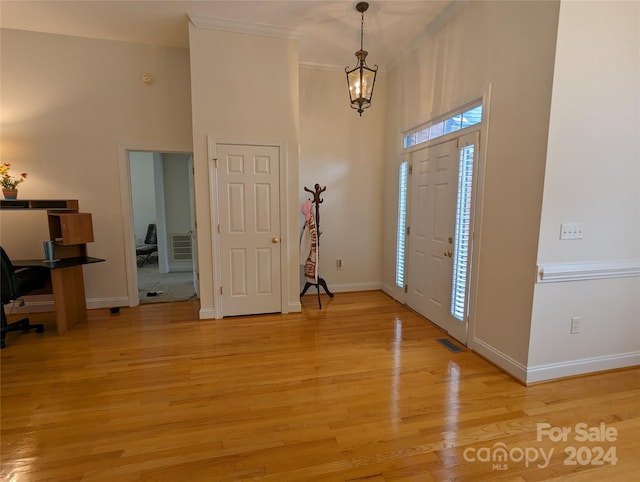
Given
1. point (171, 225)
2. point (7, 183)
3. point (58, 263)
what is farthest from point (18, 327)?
point (171, 225)

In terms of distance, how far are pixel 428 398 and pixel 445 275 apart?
145 cm

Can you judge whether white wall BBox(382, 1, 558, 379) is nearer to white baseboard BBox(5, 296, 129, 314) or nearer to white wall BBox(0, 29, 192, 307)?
white wall BBox(0, 29, 192, 307)

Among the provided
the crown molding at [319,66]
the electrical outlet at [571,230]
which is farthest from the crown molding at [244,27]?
the electrical outlet at [571,230]

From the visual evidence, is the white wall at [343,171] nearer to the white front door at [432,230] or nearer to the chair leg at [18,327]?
the white front door at [432,230]

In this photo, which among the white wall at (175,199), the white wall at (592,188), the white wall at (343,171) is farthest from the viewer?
the white wall at (175,199)

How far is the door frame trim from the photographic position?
346cm

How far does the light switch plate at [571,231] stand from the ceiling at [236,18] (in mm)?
2375

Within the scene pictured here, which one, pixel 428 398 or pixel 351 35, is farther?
pixel 351 35

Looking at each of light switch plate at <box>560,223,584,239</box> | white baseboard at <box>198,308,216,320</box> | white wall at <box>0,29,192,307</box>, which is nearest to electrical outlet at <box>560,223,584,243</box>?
light switch plate at <box>560,223,584,239</box>

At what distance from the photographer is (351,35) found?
140 inches

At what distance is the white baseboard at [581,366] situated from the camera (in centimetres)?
234

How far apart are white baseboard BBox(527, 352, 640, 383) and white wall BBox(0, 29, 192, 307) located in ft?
15.0

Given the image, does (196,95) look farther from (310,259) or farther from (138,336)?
(138,336)

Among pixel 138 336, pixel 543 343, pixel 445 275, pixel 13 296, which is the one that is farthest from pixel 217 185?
pixel 543 343
